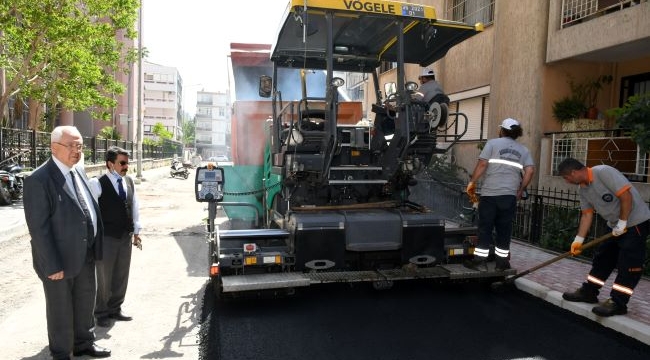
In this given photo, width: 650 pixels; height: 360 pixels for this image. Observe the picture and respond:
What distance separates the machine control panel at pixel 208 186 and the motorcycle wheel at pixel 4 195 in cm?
858

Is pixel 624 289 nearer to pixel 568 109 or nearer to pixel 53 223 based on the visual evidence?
pixel 53 223

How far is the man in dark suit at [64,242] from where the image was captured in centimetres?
338

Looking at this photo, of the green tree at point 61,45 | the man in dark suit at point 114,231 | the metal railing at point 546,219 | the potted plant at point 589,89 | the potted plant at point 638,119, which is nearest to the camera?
the man in dark suit at point 114,231

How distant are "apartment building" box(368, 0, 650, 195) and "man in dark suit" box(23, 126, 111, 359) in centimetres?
596

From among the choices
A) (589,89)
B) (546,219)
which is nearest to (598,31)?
(589,89)

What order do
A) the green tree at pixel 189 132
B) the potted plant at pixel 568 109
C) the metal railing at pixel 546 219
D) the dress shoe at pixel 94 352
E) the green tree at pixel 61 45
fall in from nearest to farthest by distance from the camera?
1. the dress shoe at pixel 94 352
2. the metal railing at pixel 546 219
3. the potted plant at pixel 568 109
4. the green tree at pixel 61 45
5. the green tree at pixel 189 132

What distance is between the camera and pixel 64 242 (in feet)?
11.4

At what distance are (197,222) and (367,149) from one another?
21.1 ft

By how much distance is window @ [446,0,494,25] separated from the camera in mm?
12430

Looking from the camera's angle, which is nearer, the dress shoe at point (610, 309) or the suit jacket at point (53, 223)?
the suit jacket at point (53, 223)

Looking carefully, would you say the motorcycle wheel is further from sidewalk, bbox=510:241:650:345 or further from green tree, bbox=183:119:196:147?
green tree, bbox=183:119:196:147

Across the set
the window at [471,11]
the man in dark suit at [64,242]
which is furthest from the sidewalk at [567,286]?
the window at [471,11]

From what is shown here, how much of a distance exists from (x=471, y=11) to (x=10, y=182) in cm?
1296

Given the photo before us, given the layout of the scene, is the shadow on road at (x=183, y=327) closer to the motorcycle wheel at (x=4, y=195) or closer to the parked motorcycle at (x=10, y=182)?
the parked motorcycle at (x=10, y=182)
